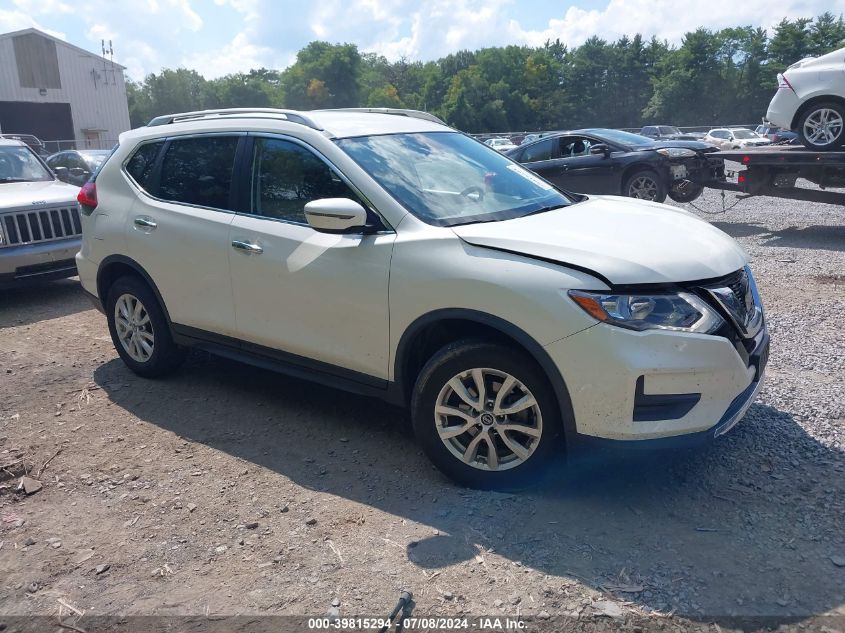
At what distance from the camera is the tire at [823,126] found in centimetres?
1025

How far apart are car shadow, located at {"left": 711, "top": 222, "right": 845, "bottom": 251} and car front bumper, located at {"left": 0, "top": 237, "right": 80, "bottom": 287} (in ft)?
28.7

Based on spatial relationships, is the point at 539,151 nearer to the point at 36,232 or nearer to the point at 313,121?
the point at 36,232

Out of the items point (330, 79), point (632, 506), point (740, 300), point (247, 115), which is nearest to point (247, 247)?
point (247, 115)

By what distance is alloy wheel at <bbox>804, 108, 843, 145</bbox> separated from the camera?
1028cm

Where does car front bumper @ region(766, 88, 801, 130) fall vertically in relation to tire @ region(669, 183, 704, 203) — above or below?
above

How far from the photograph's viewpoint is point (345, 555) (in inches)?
126

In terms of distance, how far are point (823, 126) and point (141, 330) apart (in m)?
9.78

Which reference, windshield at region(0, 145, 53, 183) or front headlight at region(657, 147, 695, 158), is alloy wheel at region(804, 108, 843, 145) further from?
windshield at region(0, 145, 53, 183)

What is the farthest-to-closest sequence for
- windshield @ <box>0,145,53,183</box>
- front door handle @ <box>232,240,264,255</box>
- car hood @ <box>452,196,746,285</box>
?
windshield @ <box>0,145,53,183</box>
front door handle @ <box>232,240,264,255</box>
car hood @ <box>452,196,746,285</box>

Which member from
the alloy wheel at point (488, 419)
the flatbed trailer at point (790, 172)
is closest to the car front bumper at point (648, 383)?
the alloy wheel at point (488, 419)

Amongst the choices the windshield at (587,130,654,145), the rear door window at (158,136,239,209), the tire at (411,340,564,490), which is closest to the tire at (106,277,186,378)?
the rear door window at (158,136,239,209)

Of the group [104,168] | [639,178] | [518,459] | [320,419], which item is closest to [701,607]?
[518,459]

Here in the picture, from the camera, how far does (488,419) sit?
350 cm

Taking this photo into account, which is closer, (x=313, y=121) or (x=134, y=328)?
(x=313, y=121)
